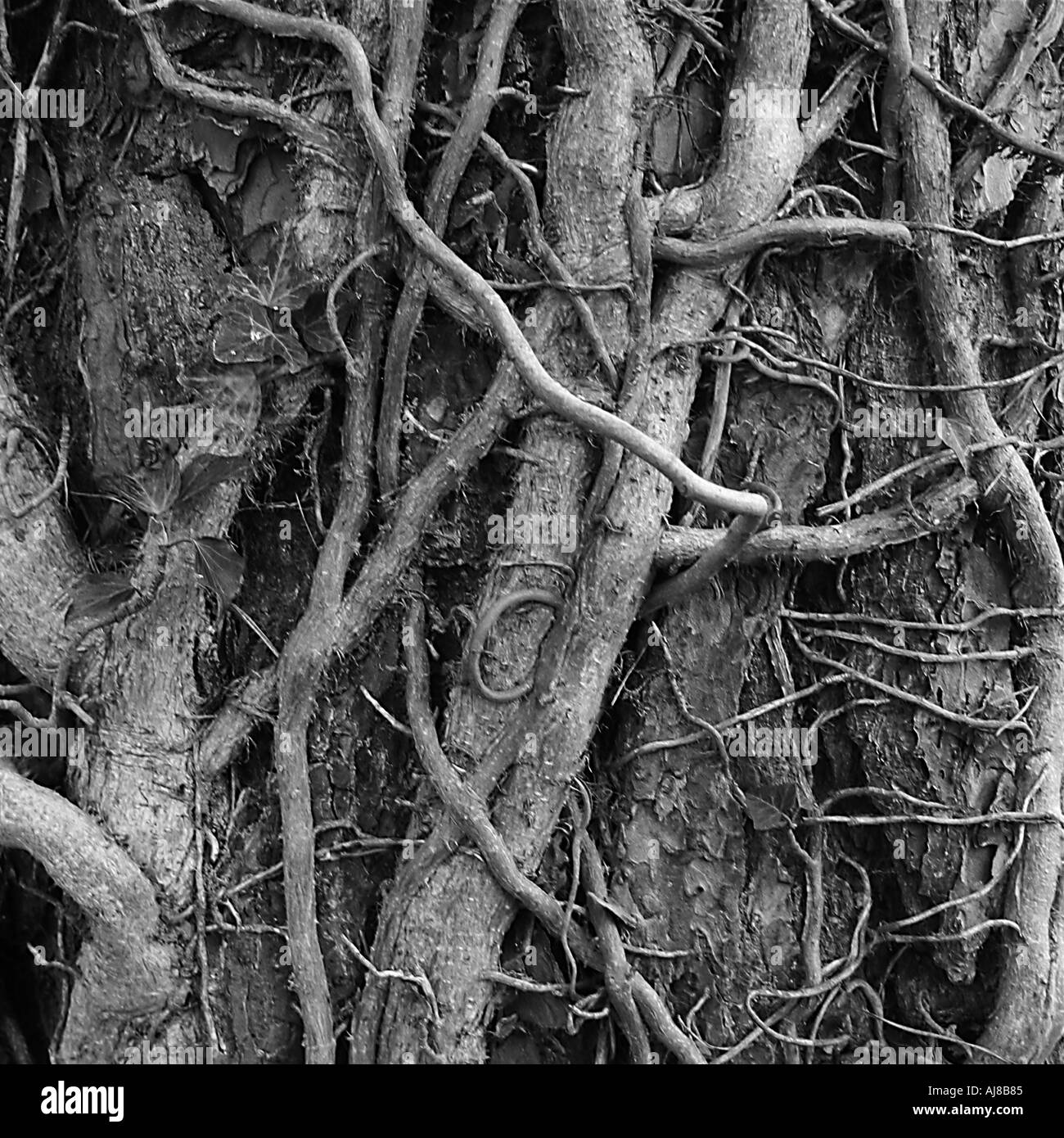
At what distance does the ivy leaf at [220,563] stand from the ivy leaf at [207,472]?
0.24 ft

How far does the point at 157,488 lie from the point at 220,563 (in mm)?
149

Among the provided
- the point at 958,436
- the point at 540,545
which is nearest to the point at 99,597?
the point at 540,545

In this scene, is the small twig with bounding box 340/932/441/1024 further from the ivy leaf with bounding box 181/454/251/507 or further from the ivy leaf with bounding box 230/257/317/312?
the ivy leaf with bounding box 230/257/317/312

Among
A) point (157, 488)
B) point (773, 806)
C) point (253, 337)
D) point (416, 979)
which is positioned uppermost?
point (253, 337)

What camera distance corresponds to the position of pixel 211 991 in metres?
1.58

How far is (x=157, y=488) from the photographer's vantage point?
1.55 metres

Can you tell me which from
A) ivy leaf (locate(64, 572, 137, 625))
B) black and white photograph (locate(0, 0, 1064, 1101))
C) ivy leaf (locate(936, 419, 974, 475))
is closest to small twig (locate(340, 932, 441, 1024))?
black and white photograph (locate(0, 0, 1064, 1101))

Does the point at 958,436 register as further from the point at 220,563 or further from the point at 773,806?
the point at 220,563

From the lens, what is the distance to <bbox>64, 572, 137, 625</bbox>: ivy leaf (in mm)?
1575

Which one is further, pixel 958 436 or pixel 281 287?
pixel 958 436

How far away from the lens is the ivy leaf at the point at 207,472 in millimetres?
1532

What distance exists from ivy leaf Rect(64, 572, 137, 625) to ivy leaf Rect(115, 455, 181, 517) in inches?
4.7

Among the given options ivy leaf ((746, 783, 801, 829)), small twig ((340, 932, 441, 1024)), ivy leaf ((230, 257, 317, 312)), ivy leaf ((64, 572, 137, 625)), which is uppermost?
ivy leaf ((230, 257, 317, 312))

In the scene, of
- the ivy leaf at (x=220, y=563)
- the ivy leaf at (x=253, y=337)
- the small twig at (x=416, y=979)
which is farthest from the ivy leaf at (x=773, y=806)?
the ivy leaf at (x=253, y=337)
